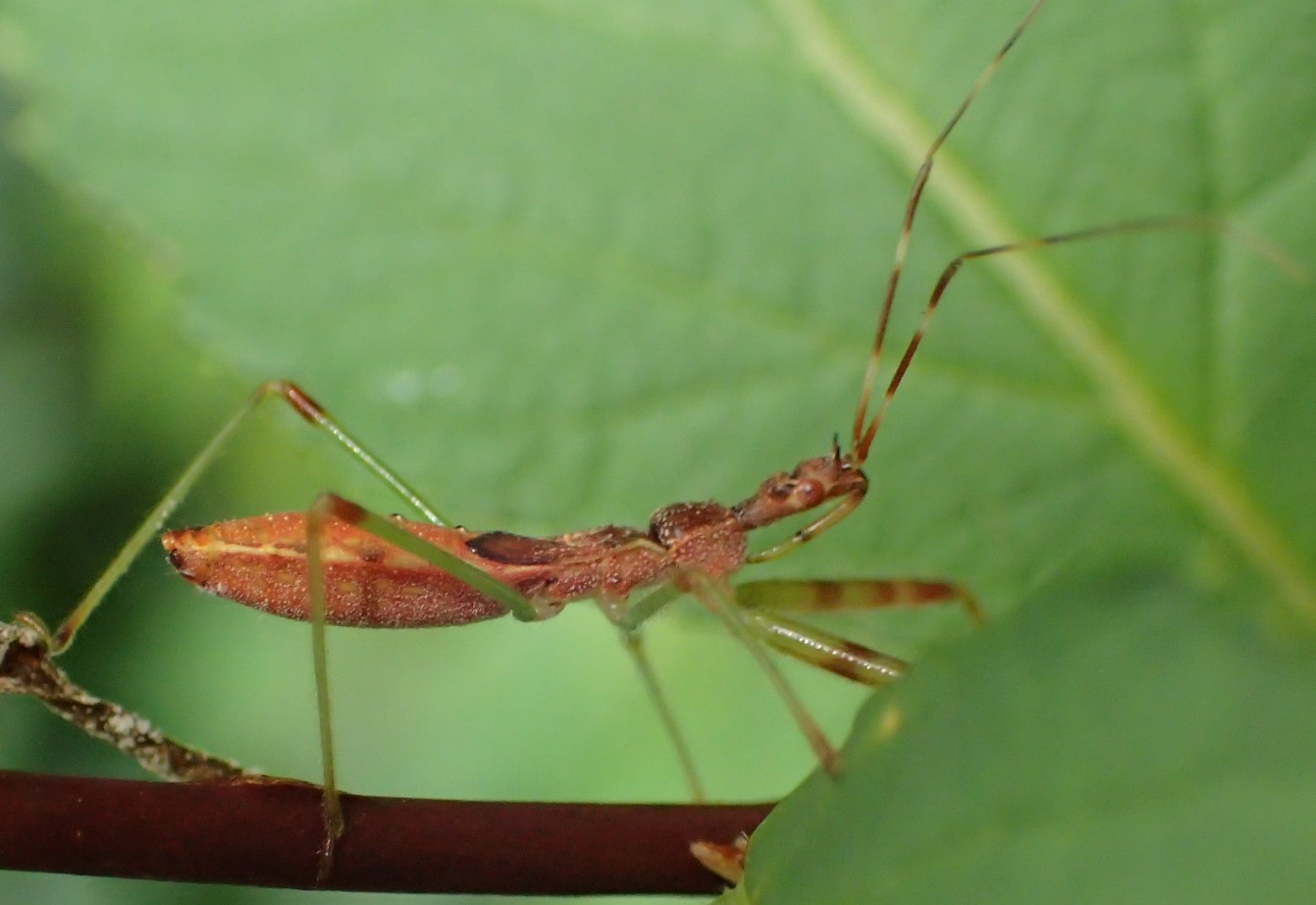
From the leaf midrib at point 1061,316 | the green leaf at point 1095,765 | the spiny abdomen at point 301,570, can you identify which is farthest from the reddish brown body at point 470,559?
the green leaf at point 1095,765

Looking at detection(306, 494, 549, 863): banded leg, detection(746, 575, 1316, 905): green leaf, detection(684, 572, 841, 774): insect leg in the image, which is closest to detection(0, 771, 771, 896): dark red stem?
detection(306, 494, 549, 863): banded leg

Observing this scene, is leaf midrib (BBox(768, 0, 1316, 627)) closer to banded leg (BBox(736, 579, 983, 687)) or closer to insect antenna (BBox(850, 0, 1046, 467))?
insect antenna (BBox(850, 0, 1046, 467))

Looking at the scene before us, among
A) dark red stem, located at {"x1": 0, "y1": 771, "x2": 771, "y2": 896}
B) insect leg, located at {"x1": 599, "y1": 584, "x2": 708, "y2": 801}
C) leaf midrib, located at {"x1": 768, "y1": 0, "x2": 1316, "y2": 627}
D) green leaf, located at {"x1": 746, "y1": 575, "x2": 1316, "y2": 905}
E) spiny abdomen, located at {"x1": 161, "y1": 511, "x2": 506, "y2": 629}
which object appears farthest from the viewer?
insect leg, located at {"x1": 599, "y1": 584, "x2": 708, "y2": 801}

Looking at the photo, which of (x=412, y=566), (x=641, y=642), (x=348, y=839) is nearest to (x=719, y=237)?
(x=412, y=566)

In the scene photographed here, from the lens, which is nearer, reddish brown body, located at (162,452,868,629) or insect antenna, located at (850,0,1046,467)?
insect antenna, located at (850,0,1046,467)

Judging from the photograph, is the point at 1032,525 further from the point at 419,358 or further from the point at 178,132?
the point at 178,132

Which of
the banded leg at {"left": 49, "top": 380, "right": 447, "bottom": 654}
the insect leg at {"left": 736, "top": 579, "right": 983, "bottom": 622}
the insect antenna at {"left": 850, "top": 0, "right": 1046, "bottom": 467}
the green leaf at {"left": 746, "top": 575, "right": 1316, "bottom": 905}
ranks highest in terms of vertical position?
the banded leg at {"left": 49, "top": 380, "right": 447, "bottom": 654}

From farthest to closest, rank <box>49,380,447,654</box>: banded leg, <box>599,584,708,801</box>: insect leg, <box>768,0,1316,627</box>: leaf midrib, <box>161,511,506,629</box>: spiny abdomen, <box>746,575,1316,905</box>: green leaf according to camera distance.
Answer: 1. <box>599,584,708,801</box>: insect leg
2. <box>161,511,506,629</box>: spiny abdomen
3. <box>49,380,447,654</box>: banded leg
4. <box>768,0,1316,627</box>: leaf midrib
5. <box>746,575,1316,905</box>: green leaf

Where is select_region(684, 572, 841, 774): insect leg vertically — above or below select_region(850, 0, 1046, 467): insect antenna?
below

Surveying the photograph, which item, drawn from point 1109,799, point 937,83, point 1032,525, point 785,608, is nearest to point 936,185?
point 937,83
